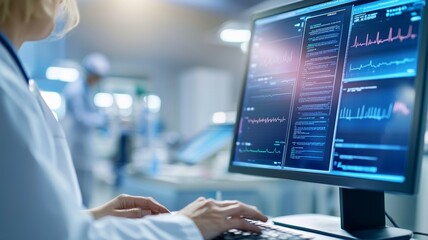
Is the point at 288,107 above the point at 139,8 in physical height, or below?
below

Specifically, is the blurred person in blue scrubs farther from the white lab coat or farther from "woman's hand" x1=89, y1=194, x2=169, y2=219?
the white lab coat

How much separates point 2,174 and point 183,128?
7.81 metres

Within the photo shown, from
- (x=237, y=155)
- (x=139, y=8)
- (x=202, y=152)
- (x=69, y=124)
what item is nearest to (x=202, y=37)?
(x=139, y=8)

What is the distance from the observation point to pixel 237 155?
1.08 metres

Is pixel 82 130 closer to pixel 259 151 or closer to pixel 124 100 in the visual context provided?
pixel 259 151

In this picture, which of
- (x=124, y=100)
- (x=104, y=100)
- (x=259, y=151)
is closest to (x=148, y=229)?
(x=259, y=151)

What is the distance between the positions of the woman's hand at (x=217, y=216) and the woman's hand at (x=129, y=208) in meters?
0.14

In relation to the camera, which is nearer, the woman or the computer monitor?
the woman

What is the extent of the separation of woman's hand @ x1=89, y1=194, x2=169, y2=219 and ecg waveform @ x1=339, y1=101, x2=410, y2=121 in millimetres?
395

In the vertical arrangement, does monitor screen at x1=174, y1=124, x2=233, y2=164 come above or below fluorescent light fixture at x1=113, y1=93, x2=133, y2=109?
below

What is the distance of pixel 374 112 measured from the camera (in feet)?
2.55

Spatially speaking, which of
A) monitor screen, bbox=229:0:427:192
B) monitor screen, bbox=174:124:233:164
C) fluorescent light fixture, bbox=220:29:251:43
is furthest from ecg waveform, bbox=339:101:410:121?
fluorescent light fixture, bbox=220:29:251:43

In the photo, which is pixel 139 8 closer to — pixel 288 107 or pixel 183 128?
pixel 183 128

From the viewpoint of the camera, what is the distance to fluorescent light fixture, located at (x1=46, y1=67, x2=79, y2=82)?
22.7ft
